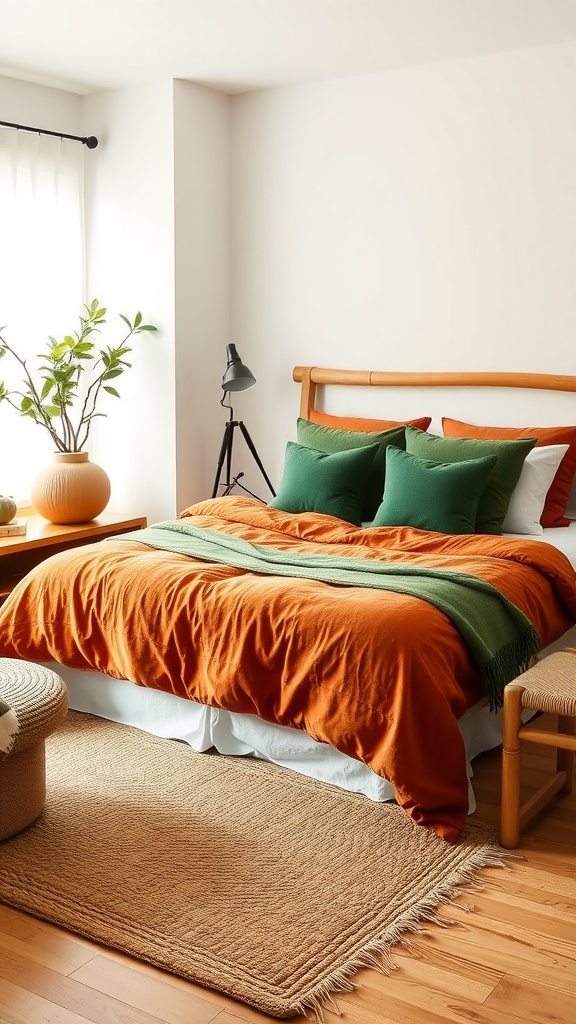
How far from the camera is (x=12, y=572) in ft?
15.9

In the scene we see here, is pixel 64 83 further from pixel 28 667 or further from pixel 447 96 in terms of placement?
pixel 28 667

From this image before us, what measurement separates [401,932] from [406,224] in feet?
10.8

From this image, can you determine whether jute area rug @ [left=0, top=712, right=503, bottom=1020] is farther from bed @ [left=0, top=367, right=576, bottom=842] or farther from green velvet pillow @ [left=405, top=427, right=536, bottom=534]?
green velvet pillow @ [left=405, top=427, right=536, bottom=534]

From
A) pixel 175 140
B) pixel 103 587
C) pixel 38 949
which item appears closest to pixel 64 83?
pixel 175 140

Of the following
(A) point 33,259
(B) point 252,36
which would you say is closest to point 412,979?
(B) point 252,36

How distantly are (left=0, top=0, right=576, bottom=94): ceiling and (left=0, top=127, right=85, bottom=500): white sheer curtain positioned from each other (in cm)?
37

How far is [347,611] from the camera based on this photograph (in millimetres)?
3031

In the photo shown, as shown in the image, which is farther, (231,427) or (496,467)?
(231,427)

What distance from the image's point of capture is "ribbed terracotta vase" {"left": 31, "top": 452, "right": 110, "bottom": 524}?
4.71 meters

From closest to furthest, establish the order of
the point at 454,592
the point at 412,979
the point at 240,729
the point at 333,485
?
the point at 412,979 < the point at 454,592 < the point at 240,729 < the point at 333,485

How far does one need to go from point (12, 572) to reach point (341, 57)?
2.78 metres

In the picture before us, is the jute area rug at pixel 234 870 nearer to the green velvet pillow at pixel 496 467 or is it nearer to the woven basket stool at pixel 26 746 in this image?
the woven basket stool at pixel 26 746

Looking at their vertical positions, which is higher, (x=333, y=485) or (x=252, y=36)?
(x=252, y=36)

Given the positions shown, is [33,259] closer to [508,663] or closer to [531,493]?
[531,493]
